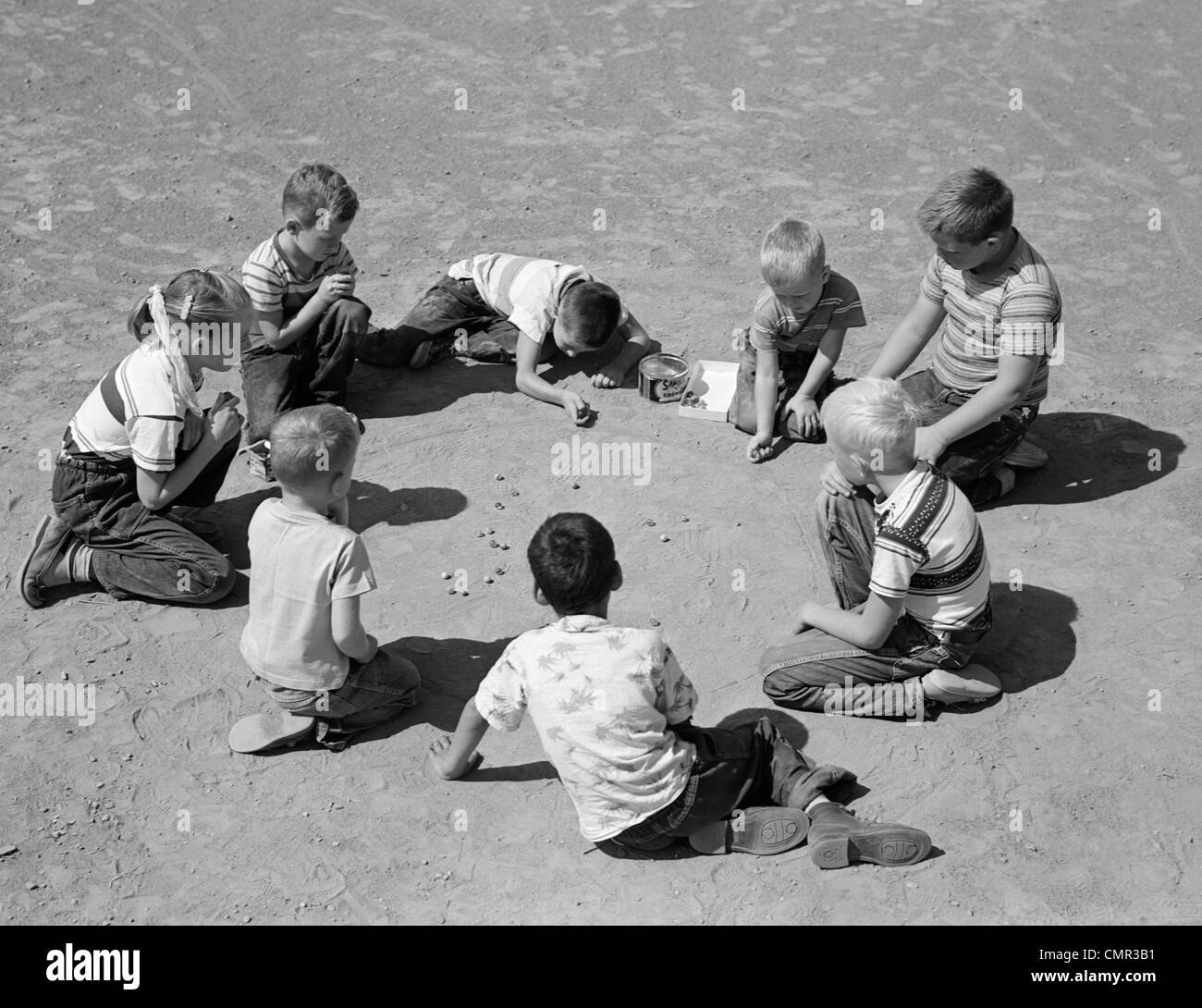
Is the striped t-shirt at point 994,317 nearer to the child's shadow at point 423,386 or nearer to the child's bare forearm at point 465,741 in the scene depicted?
the child's shadow at point 423,386

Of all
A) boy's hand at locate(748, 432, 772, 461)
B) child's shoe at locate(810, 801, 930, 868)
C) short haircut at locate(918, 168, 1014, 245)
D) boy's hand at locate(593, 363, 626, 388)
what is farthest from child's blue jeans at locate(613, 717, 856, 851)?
boy's hand at locate(593, 363, 626, 388)

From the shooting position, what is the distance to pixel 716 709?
16.9 feet

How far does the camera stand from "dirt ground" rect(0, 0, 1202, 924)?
450cm

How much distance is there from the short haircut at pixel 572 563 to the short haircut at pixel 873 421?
1.07m

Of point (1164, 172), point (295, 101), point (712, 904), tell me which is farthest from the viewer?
point (295, 101)

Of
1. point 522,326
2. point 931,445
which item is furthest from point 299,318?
point 931,445

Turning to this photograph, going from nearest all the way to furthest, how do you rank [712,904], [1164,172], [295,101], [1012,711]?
[712,904]
[1012,711]
[1164,172]
[295,101]

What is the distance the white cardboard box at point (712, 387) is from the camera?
6973 mm

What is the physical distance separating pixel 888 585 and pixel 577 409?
258 cm

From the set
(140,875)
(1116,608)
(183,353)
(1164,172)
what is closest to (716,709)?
(1116,608)

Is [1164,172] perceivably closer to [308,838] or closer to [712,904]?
[712,904]

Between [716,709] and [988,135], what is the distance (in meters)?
6.26

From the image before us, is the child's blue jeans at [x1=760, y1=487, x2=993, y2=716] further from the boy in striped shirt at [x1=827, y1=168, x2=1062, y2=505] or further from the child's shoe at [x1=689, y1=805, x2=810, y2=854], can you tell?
the boy in striped shirt at [x1=827, y1=168, x2=1062, y2=505]

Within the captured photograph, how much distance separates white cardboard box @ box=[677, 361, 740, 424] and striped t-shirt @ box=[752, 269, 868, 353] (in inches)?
19.0
